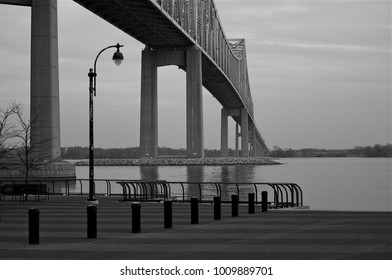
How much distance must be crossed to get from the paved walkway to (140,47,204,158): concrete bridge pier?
73.9 meters

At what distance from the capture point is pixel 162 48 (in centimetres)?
9694

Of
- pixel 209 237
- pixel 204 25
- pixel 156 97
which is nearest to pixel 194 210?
pixel 209 237

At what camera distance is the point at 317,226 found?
14.6 meters

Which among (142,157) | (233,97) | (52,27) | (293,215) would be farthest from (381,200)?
(233,97)

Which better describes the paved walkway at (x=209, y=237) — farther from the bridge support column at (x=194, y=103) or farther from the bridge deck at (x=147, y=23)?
the bridge support column at (x=194, y=103)

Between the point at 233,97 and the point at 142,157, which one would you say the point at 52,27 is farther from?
the point at 233,97

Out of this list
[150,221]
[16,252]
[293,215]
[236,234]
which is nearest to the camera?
[16,252]

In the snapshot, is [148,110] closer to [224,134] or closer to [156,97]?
[156,97]

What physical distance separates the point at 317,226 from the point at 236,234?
2447 mm

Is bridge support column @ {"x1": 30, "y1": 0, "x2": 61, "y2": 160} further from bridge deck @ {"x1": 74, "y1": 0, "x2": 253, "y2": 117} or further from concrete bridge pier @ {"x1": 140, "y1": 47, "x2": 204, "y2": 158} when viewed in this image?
concrete bridge pier @ {"x1": 140, "y1": 47, "x2": 204, "y2": 158}

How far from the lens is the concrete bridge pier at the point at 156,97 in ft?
303

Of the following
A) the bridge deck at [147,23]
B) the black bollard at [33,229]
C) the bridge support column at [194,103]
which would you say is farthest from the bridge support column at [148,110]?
the black bollard at [33,229]

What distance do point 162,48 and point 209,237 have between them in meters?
85.9

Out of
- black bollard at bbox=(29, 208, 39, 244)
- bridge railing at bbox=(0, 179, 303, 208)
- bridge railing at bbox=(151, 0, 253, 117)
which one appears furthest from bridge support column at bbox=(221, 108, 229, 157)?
black bollard at bbox=(29, 208, 39, 244)
